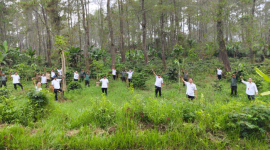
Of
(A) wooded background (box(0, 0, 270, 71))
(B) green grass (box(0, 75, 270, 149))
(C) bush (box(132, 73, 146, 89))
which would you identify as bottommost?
(B) green grass (box(0, 75, 270, 149))

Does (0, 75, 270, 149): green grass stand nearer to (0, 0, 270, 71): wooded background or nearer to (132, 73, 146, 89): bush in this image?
(132, 73, 146, 89): bush

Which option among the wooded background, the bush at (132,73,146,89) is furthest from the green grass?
the wooded background

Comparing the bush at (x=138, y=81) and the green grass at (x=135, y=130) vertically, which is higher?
the bush at (x=138, y=81)

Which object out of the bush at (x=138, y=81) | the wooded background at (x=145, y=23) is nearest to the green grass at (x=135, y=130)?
the bush at (x=138, y=81)

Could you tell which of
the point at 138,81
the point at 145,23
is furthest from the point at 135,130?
the point at 145,23

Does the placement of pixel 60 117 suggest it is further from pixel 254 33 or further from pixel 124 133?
pixel 254 33

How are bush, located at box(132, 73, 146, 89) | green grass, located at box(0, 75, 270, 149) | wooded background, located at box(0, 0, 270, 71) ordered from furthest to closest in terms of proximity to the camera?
1. wooded background, located at box(0, 0, 270, 71)
2. bush, located at box(132, 73, 146, 89)
3. green grass, located at box(0, 75, 270, 149)

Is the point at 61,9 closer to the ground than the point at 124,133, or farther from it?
farther from it

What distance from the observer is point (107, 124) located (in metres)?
3.88

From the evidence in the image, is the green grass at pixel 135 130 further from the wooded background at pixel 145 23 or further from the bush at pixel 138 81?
the wooded background at pixel 145 23

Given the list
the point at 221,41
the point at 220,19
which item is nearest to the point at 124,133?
the point at 220,19

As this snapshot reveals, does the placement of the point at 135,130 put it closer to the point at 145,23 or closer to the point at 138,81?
the point at 138,81

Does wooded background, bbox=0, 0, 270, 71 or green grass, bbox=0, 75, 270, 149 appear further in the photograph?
wooded background, bbox=0, 0, 270, 71

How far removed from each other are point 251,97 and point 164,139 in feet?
21.0
